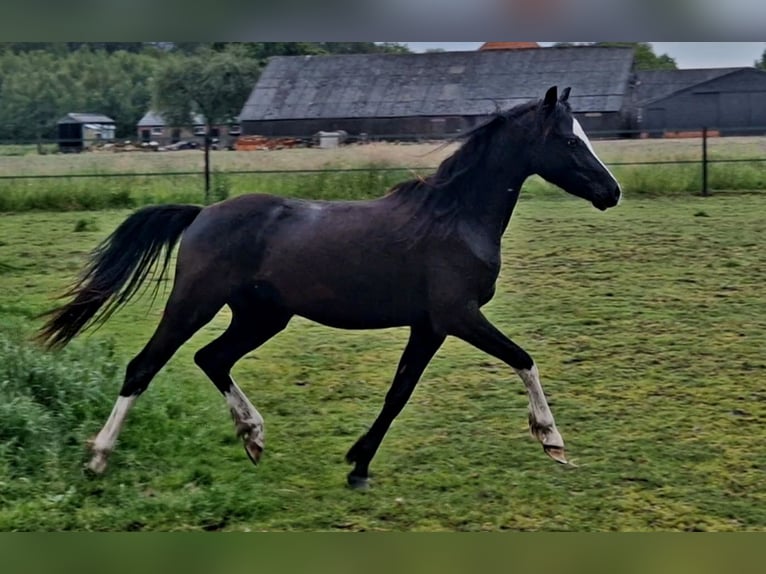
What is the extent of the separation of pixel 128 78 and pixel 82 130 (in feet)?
1.35

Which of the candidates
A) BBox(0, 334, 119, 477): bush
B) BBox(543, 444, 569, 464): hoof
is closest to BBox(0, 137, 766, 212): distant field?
BBox(0, 334, 119, 477): bush

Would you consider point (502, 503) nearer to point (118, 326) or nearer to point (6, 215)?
point (118, 326)

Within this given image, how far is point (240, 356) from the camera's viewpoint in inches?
220

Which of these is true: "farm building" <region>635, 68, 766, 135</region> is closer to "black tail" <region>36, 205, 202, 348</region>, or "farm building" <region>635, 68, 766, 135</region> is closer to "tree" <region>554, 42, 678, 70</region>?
"tree" <region>554, 42, 678, 70</region>

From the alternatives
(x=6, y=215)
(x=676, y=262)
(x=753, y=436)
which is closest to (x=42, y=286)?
(x=6, y=215)

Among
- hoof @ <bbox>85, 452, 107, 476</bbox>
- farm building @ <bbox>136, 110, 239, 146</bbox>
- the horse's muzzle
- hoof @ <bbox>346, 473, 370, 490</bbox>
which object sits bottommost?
hoof @ <bbox>346, 473, 370, 490</bbox>

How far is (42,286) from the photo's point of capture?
583 centimetres

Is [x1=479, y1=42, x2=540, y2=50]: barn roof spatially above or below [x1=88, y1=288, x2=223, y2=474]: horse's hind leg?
above

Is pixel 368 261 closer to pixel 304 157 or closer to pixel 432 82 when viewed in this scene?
pixel 304 157

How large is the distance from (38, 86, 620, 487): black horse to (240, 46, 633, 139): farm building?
0.39 metres

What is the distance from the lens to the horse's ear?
5281mm

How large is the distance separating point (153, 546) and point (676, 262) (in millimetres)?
3175

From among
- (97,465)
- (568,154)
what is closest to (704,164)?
(568,154)
